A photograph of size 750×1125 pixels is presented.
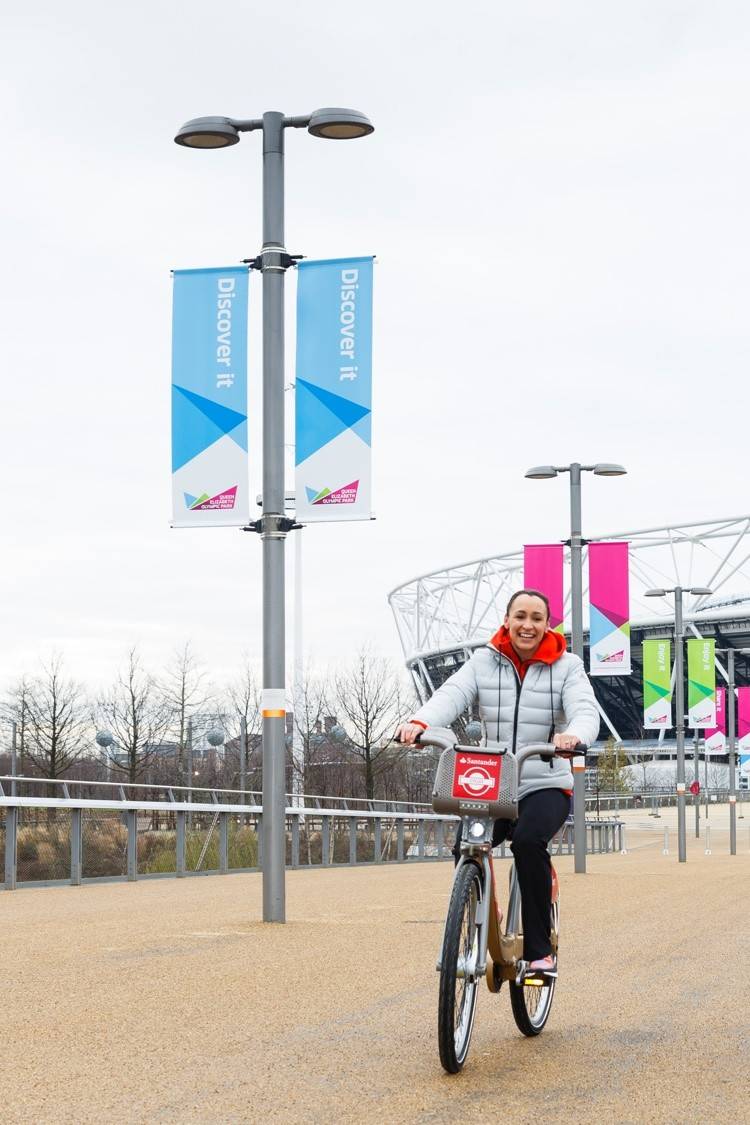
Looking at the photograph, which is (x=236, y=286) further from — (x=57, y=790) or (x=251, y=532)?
(x=57, y=790)

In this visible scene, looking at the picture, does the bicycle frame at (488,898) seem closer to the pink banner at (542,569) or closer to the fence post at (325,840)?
the fence post at (325,840)

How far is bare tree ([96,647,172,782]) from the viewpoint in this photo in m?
52.9

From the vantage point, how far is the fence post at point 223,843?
23.1 metres

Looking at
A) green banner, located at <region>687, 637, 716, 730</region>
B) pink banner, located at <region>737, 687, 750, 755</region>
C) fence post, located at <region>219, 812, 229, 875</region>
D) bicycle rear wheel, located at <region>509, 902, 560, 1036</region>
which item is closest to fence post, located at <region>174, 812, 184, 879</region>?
fence post, located at <region>219, 812, 229, 875</region>

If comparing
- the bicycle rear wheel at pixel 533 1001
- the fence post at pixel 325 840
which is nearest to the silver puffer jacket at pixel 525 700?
the bicycle rear wheel at pixel 533 1001

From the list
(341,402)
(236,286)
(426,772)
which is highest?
(236,286)

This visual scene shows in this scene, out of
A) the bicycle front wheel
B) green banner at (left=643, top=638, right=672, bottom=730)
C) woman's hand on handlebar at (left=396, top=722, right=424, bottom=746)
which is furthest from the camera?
green banner at (left=643, top=638, right=672, bottom=730)

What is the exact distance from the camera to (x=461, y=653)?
126 metres

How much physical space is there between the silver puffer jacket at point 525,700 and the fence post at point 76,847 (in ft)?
41.8

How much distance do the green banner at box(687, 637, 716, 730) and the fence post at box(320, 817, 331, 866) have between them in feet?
63.9

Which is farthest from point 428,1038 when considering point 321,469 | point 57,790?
point 57,790

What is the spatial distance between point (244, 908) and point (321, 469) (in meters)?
4.29

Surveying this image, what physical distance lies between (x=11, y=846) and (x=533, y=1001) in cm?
1184

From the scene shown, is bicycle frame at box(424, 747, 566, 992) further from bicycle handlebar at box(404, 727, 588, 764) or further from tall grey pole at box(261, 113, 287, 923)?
tall grey pole at box(261, 113, 287, 923)
